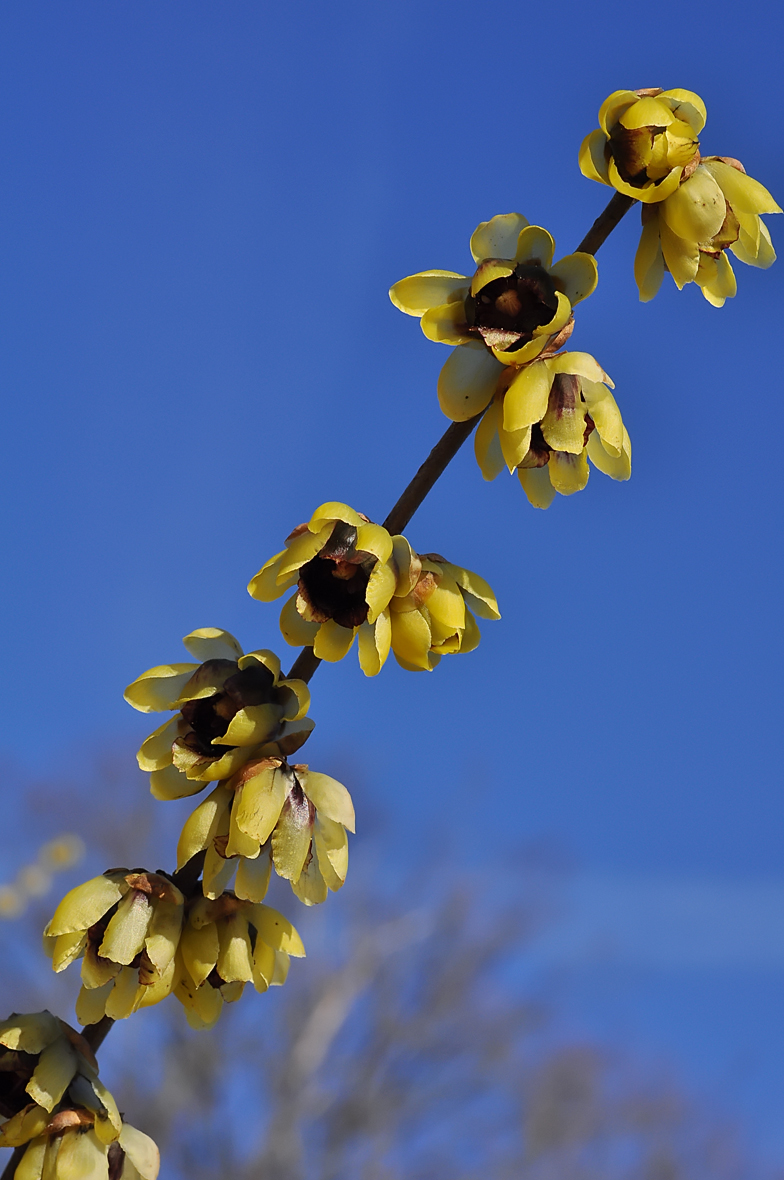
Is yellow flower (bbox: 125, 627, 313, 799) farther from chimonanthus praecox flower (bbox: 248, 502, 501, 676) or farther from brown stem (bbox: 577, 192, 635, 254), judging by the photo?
brown stem (bbox: 577, 192, 635, 254)

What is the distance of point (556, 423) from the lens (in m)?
0.75

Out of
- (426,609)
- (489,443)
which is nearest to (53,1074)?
(426,609)

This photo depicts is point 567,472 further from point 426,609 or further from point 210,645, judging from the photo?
point 210,645

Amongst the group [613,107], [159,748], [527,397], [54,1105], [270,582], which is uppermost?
[613,107]

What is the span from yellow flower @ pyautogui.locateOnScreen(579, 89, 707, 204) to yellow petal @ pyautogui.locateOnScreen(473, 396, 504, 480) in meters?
0.19

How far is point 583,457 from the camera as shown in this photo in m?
0.80

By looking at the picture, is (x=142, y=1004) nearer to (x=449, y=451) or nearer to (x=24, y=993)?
(x=449, y=451)

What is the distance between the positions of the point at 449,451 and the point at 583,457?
115mm

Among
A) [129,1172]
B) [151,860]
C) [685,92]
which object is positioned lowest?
[129,1172]

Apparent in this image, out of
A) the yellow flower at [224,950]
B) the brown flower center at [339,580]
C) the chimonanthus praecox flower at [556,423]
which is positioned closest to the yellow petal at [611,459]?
the chimonanthus praecox flower at [556,423]

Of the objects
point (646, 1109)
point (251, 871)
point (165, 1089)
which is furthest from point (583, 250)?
point (646, 1109)

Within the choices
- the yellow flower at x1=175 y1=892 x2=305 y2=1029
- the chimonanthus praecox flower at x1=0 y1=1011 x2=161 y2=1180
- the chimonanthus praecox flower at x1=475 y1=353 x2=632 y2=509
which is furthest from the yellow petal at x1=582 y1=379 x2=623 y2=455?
the chimonanthus praecox flower at x1=0 y1=1011 x2=161 y2=1180

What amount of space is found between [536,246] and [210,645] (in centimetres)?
41

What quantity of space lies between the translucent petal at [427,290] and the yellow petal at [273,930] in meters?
0.48
